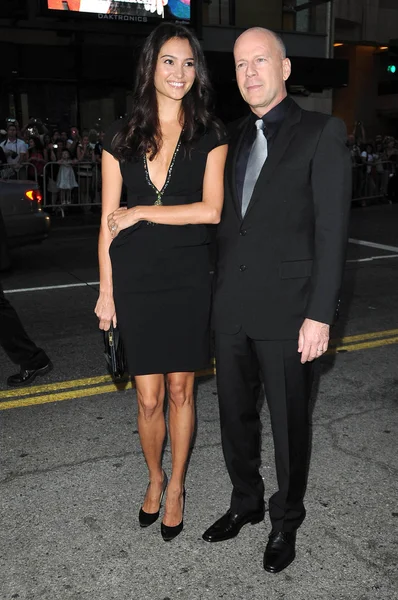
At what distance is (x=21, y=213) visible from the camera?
902 cm

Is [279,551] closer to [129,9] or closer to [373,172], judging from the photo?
[373,172]

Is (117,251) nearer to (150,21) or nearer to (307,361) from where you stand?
(307,361)

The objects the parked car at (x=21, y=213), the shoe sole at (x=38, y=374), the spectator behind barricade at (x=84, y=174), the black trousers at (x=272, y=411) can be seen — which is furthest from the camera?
the spectator behind barricade at (x=84, y=174)

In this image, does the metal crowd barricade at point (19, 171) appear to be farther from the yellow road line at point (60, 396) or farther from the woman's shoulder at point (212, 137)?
the woman's shoulder at point (212, 137)

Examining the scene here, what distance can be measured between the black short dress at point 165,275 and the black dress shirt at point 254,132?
0.14 meters

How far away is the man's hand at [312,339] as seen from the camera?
2.62 m

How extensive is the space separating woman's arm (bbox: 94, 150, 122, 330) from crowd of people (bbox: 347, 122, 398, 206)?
623 inches

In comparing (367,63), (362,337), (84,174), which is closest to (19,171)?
(84,174)

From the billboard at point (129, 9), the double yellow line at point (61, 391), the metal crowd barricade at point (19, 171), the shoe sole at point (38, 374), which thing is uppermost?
the billboard at point (129, 9)

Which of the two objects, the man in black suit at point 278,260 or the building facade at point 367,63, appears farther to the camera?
the building facade at point 367,63

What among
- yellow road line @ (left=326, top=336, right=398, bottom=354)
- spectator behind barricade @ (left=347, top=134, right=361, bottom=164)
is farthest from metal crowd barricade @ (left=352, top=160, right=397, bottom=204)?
yellow road line @ (left=326, top=336, right=398, bottom=354)

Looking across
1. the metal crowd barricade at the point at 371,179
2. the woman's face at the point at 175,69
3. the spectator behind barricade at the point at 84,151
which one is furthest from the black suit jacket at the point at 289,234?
the metal crowd barricade at the point at 371,179

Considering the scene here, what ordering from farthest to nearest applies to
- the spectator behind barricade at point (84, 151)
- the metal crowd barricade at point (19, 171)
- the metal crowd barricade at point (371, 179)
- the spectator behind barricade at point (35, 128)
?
1. the metal crowd barricade at point (371, 179)
2. the spectator behind barricade at point (35, 128)
3. the spectator behind barricade at point (84, 151)
4. the metal crowd barricade at point (19, 171)

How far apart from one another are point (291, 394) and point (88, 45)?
61.6 ft
